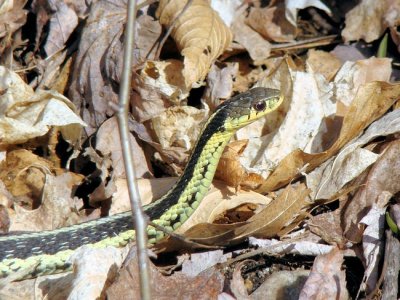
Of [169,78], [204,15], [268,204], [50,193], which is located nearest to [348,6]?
[204,15]

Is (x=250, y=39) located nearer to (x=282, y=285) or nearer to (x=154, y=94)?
(x=154, y=94)

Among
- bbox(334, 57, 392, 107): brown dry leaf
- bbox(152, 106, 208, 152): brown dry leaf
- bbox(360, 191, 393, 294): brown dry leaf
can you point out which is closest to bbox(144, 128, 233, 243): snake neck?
bbox(152, 106, 208, 152): brown dry leaf

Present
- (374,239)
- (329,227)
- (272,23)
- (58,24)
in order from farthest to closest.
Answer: (272,23), (58,24), (329,227), (374,239)

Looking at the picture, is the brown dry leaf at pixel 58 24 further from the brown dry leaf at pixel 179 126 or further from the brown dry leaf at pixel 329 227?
the brown dry leaf at pixel 329 227

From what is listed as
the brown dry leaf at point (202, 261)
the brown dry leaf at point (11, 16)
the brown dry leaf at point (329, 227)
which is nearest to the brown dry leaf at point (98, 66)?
the brown dry leaf at point (11, 16)

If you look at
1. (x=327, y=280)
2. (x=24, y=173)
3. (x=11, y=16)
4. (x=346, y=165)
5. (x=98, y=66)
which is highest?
(x=11, y=16)

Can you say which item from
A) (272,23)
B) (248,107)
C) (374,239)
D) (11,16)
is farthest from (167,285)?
(272,23)

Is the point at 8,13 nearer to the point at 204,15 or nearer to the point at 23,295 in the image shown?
the point at 204,15
